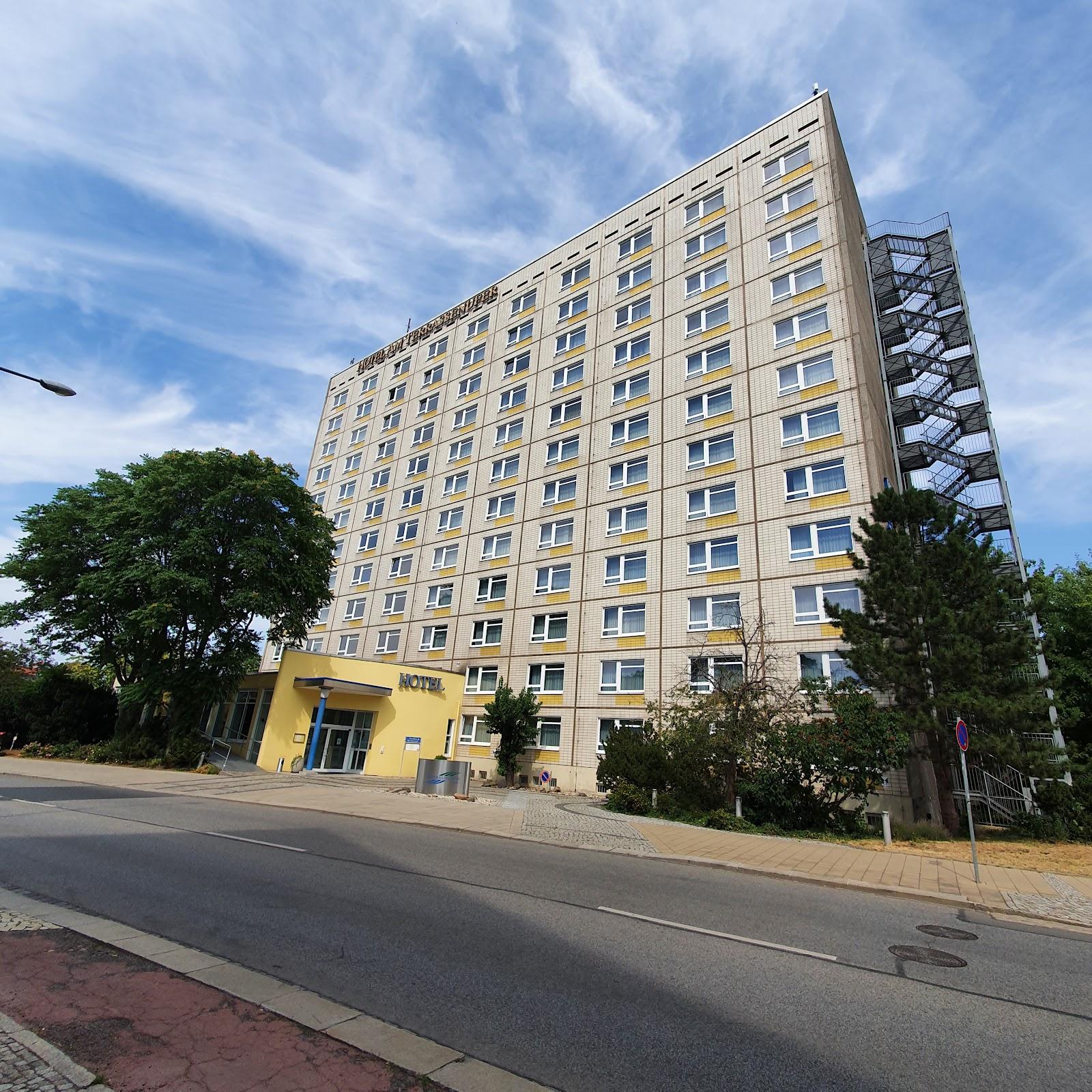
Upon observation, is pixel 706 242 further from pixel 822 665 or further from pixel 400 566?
pixel 400 566

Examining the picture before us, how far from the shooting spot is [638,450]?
31938mm

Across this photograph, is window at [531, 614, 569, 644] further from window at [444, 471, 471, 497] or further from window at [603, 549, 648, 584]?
window at [444, 471, 471, 497]

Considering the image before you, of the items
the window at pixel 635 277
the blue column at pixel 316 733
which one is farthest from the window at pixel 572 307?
the blue column at pixel 316 733

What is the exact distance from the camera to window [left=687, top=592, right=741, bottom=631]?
2567cm

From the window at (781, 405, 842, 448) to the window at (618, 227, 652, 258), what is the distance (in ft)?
53.5

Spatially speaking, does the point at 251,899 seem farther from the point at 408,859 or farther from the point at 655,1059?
the point at 655,1059

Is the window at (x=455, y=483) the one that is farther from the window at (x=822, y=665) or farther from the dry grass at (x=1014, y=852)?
the dry grass at (x=1014, y=852)

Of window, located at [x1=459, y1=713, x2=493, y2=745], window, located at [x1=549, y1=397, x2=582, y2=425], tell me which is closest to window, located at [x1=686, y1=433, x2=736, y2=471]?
window, located at [x1=549, y1=397, x2=582, y2=425]

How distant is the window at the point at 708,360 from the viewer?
3041 centimetres

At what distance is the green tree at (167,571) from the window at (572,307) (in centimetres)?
2029

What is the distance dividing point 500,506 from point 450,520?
4534mm

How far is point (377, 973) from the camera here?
510cm

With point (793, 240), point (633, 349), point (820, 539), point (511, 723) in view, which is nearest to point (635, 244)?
point (633, 349)

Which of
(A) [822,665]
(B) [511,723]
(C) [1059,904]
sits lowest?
(C) [1059,904]
